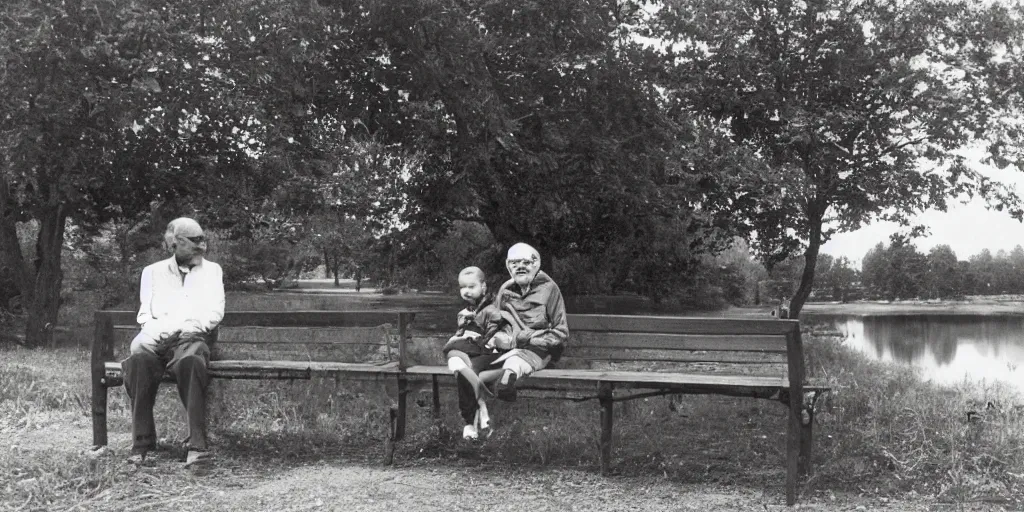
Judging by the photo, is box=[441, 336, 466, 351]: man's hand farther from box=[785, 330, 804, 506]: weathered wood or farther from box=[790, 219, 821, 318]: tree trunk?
box=[790, 219, 821, 318]: tree trunk

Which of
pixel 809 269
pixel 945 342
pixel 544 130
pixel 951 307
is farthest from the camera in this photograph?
pixel 809 269

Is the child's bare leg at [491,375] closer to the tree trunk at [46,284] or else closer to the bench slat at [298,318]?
the bench slat at [298,318]

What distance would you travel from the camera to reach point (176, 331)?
5.32 meters

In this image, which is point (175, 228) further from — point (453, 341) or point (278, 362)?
point (453, 341)

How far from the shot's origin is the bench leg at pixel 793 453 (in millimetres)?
4555

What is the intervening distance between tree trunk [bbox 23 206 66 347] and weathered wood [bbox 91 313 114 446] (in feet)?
27.2

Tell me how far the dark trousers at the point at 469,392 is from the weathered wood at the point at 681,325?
2.09 feet

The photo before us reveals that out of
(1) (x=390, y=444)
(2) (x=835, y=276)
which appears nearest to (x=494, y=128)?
(1) (x=390, y=444)

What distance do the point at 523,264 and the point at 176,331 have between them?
87.3 inches

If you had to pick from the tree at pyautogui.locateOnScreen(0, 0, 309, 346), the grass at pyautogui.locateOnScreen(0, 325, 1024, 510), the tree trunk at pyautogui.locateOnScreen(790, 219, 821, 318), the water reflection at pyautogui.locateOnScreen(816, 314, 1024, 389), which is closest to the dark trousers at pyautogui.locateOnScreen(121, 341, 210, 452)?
the grass at pyautogui.locateOnScreen(0, 325, 1024, 510)

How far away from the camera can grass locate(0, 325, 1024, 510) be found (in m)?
4.82

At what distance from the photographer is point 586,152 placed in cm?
1203

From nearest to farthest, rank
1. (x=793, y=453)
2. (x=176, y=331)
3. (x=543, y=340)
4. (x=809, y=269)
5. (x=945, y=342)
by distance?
(x=793, y=453), (x=543, y=340), (x=176, y=331), (x=945, y=342), (x=809, y=269)

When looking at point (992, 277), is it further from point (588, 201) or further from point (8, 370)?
point (8, 370)
